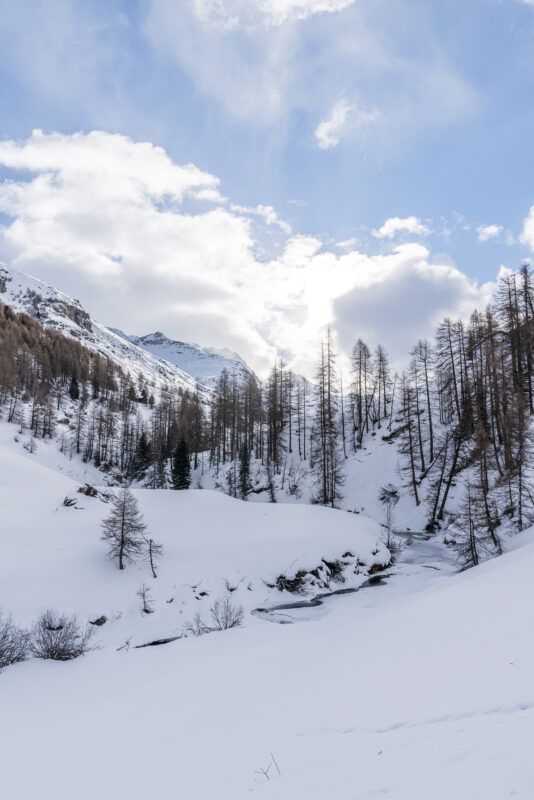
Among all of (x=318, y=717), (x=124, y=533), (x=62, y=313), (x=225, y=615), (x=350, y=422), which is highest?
(x=62, y=313)

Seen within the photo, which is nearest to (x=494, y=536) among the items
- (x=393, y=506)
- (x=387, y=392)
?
(x=393, y=506)

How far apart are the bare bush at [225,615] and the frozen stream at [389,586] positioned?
1.56m

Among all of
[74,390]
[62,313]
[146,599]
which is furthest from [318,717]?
[62,313]

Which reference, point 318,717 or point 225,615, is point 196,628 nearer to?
point 225,615

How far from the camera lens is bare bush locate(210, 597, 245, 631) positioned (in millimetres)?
17859

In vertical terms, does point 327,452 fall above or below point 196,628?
above

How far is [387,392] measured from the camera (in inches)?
2277

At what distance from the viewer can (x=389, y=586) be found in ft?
77.1

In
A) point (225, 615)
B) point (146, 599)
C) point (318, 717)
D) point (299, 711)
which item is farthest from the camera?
point (146, 599)

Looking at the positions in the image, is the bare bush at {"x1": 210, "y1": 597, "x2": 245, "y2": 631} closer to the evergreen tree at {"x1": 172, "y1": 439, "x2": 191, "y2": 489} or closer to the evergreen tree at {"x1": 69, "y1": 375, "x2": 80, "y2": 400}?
the evergreen tree at {"x1": 172, "y1": 439, "x2": 191, "y2": 489}

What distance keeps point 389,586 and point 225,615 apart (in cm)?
1185

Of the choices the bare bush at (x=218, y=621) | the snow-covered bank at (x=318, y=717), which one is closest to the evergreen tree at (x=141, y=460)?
the bare bush at (x=218, y=621)

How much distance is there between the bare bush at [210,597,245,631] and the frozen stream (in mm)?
1564

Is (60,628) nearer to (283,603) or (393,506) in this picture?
(283,603)
